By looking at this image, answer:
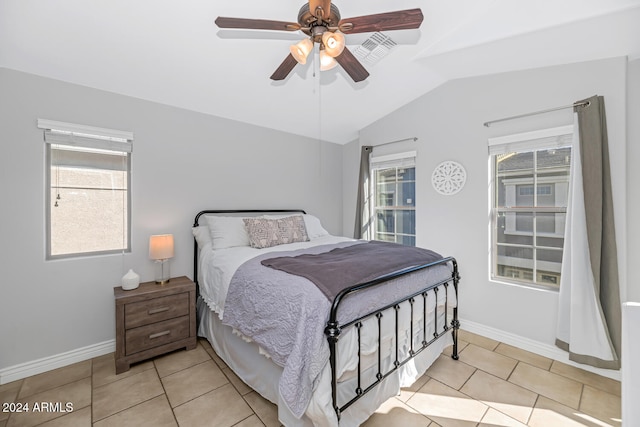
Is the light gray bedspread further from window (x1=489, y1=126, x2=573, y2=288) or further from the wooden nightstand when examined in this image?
window (x1=489, y1=126, x2=573, y2=288)

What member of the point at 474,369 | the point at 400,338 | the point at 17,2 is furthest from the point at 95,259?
the point at 474,369

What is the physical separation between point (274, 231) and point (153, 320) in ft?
4.34

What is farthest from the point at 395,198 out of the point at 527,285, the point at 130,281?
the point at 130,281

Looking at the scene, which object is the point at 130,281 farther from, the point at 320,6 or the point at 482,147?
the point at 482,147

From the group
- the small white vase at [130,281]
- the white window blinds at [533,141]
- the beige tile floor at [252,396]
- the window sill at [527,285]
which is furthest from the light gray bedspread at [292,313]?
the white window blinds at [533,141]

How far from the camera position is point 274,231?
294cm

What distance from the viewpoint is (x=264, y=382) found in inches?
71.9

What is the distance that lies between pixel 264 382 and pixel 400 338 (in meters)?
0.97

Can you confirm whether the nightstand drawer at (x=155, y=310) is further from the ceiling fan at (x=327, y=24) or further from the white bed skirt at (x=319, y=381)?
the ceiling fan at (x=327, y=24)

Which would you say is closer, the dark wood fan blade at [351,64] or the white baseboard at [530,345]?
the dark wood fan blade at [351,64]

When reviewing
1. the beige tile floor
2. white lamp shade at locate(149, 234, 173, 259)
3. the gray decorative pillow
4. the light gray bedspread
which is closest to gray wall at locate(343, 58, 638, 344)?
the beige tile floor

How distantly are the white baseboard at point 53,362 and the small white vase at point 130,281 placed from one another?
2.00ft

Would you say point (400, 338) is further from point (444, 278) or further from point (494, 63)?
point (494, 63)

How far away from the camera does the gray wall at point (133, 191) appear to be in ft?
6.86
